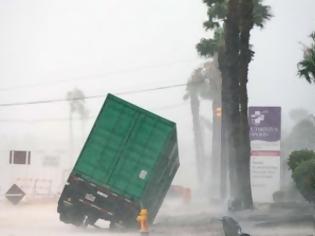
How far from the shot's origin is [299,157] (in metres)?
27.5

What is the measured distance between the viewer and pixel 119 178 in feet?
66.8

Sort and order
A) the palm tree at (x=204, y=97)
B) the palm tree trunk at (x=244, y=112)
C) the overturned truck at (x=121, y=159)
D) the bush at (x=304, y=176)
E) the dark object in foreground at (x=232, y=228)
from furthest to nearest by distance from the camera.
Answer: the palm tree at (x=204, y=97), the palm tree trunk at (x=244, y=112), the bush at (x=304, y=176), the overturned truck at (x=121, y=159), the dark object in foreground at (x=232, y=228)

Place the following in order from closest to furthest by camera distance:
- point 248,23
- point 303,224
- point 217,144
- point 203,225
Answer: point 303,224, point 203,225, point 248,23, point 217,144

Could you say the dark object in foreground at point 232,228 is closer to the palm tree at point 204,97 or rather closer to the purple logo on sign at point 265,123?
the purple logo on sign at point 265,123

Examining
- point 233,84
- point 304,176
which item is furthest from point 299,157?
point 233,84

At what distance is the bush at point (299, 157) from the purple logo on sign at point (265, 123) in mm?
5291

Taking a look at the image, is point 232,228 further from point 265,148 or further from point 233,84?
point 265,148

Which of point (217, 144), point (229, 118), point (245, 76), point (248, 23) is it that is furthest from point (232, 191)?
point (217, 144)

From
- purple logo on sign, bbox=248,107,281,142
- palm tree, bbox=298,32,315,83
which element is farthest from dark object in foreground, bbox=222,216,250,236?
purple logo on sign, bbox=248,107,281,142

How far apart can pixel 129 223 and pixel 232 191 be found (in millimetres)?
8150

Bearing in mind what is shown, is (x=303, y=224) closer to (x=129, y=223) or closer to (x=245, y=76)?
(x=129, y=223)

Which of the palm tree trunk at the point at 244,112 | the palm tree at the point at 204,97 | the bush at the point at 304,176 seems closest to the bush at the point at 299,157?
the bush at the point at 304,176

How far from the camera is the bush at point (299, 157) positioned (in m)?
27.2

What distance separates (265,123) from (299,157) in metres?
6.08
